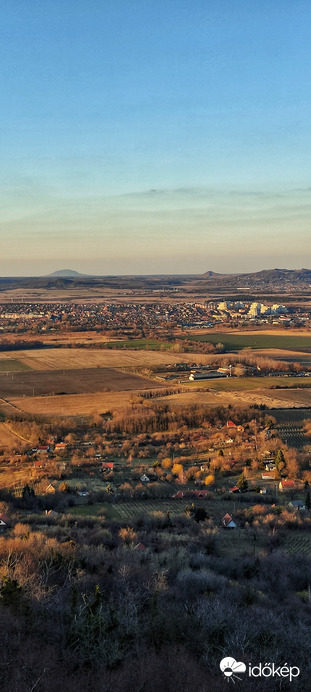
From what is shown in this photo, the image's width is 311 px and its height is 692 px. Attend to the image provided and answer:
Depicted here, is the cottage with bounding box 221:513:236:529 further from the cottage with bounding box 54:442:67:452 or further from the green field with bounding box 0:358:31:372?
the green field with bounding box 0:358:31:372

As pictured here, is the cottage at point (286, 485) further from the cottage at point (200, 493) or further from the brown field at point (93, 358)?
the brown field at point (93, 358)

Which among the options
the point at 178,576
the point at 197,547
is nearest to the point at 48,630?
the point at 178,576

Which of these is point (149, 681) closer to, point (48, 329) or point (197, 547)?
point (197, 547)

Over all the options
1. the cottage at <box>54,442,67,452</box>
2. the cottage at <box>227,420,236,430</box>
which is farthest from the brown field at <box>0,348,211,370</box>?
the cottage at <box>54,442,67,452</box>

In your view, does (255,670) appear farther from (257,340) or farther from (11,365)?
(257,340)

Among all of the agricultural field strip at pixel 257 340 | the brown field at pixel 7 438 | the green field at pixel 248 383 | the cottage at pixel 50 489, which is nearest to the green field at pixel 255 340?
the agricultural field strip at pixel 257 340
